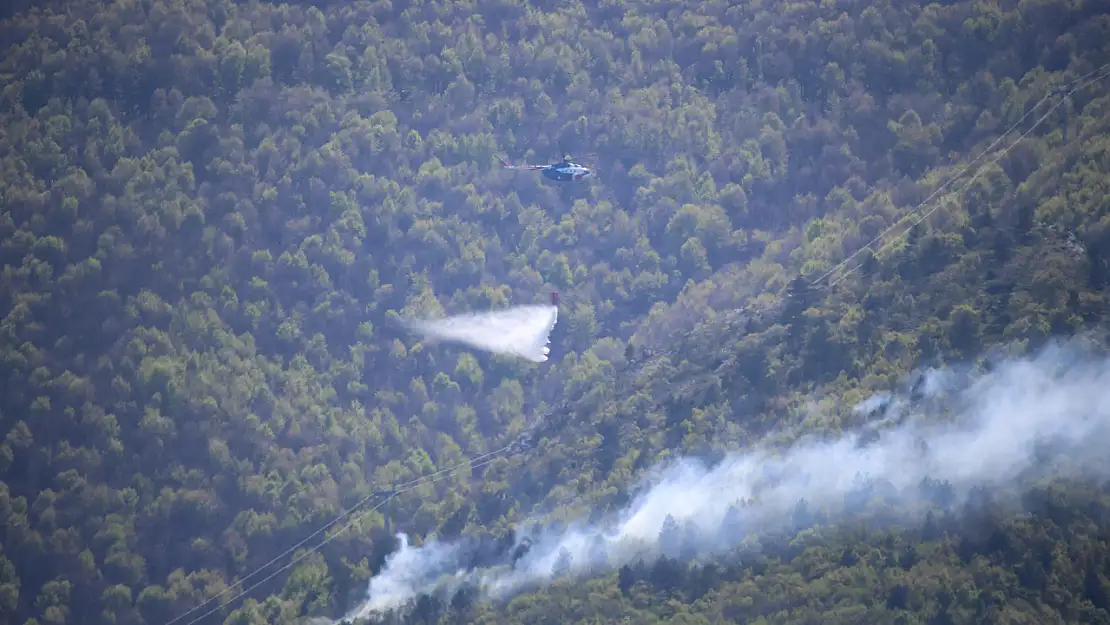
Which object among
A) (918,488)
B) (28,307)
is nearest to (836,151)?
(918,488)

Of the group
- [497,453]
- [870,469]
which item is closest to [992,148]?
[870,469]

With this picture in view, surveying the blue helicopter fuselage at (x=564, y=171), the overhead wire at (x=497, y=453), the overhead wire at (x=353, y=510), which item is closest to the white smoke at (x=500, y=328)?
the overhead wire at (x=353, y=510)

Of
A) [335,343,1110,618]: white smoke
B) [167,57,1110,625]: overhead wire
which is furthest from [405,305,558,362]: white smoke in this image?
[335,343,1110,618]: white smoke

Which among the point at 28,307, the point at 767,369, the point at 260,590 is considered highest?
the point at 767,369

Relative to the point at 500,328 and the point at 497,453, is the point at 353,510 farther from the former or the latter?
the point at 500,328

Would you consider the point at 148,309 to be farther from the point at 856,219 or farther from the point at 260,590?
the point at 856,219

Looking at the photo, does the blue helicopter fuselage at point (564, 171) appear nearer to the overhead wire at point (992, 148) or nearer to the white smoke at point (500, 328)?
the white smoke at point (500, 328)
